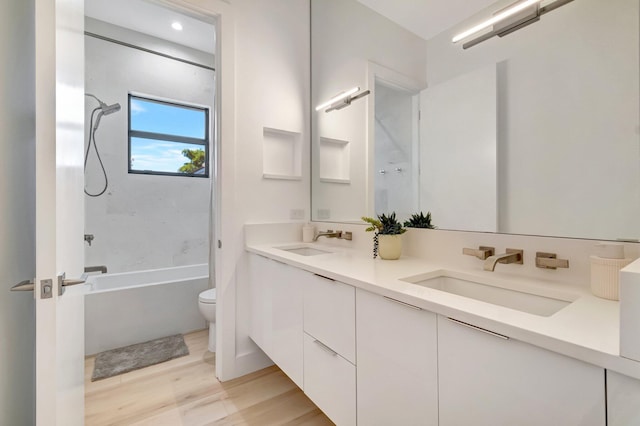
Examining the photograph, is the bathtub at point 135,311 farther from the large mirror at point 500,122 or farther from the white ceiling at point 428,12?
the white ceiling at point 428,12

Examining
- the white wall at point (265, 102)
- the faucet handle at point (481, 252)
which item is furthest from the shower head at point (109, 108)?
the faucet handle at point (481, 252)

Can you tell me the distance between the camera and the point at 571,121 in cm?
97

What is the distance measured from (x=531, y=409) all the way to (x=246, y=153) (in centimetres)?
183

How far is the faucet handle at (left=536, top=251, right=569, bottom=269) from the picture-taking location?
2.99 feet

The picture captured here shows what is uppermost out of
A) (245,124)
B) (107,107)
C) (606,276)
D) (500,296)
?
(107,107)

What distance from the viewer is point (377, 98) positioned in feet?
5.71

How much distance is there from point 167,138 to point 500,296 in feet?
11.5

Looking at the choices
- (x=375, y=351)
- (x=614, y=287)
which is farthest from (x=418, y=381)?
(x=614, y=287)

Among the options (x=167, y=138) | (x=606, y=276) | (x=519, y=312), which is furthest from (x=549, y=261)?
(x=167, y=138)

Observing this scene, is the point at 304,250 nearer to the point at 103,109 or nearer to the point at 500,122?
the point at 500,122

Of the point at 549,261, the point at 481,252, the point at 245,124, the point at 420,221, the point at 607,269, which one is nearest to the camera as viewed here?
the point at 607,269

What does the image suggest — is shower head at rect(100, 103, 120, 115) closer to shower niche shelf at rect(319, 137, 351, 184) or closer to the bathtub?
the bathtub

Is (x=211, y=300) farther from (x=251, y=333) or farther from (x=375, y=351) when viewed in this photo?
(x=375, y=351)

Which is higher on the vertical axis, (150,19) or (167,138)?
(150,19)
